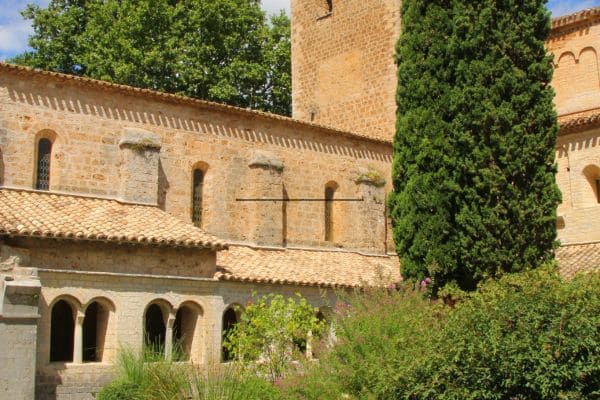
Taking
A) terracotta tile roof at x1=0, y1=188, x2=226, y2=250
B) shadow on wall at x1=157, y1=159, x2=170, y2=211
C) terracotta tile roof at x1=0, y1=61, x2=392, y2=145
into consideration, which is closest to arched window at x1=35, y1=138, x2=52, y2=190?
terracotta tile roof at x1=0, y1=188, x2=226, y2=250

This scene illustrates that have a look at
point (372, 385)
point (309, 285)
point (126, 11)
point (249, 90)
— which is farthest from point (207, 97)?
point (372, 385)

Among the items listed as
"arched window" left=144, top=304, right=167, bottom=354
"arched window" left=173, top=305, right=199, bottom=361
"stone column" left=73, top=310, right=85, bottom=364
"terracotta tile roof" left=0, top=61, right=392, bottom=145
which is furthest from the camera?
"terracotta tile roof" left=0, top=61, right=392, bottom=145

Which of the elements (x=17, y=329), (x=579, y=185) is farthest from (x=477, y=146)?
(x=17, y=329)

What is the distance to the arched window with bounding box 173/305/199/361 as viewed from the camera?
18.0 metres

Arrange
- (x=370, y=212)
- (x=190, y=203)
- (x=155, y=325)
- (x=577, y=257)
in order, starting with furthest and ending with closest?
A: (x=370, y=212), (x=577, y=257), (x=190, y=203), (x=155, y=325)

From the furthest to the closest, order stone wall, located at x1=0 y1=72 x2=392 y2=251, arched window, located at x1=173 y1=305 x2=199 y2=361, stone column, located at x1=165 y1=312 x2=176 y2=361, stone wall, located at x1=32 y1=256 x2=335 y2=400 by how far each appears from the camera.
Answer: stone wall, located at x1=0 y1=72 x2=392 y2=251 → arched window, located at x1=173 y1=305 x2=199 y2=361 → stone column, located at x1=165 y1=312 x2=176 y2=361 → stone wall, located at x1=32 y1=256 x2=335 y2=400

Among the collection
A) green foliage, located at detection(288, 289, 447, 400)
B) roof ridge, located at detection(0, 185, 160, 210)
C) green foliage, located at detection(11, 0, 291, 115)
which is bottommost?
green foliage, located at detection(288, 289, 447, 400)

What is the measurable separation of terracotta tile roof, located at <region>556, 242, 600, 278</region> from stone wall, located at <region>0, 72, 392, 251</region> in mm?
5279

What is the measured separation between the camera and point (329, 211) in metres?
24.3

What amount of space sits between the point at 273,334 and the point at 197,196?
662 centimetres

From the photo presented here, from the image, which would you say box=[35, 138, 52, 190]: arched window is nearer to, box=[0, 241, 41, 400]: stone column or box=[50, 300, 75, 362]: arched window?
box=[50, 300, 75, 362]: arched window

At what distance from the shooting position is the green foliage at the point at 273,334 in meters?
15.7

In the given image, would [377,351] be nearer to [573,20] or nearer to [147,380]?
[147,380]

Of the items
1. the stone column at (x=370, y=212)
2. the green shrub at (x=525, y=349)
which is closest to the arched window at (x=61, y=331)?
the stone column at (x=370, y=212)
